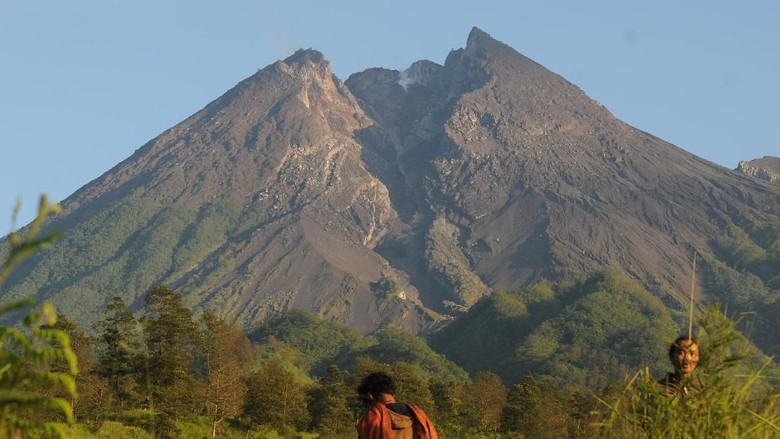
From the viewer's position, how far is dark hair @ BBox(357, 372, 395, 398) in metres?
10.2

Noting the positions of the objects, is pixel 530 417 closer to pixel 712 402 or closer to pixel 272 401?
pixel 272 401

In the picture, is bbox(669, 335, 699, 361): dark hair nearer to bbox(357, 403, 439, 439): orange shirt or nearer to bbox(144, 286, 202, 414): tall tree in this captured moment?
bbox(357, 403, 439, 439): orange shirt

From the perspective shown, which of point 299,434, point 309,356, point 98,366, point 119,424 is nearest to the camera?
point 119,424

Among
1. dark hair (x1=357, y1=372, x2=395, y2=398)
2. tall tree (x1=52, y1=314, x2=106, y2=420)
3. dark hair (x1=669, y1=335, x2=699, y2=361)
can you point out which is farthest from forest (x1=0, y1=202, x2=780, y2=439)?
dark hair (x1=357, y1=372, x2=395, y2=398)

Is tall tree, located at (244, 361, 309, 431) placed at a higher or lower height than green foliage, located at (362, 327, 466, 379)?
higher

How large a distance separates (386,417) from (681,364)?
3.25 m

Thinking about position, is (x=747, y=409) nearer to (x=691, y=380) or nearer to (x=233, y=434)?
(x=691, y=380)

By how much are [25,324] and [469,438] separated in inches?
1888

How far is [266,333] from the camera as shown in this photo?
19950cm

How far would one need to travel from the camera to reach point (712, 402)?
695 centimetres

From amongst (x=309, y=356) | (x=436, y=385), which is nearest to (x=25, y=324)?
(x=436, y=385)

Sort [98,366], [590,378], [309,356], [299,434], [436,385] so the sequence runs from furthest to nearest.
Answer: [309,356], [590,378], [436,385], [299,434], [98,366]

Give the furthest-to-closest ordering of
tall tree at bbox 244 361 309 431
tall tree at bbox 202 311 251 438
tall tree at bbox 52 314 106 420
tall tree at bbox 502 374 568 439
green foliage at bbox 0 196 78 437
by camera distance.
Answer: tall tree at bbox 502 374 568 439, tall tree at bbox 244 361 309 431, tall tree at bbox 202 311 251 438, tall tree at bbox 52 314 106 420, green foliage at bbox 0 196 78 437

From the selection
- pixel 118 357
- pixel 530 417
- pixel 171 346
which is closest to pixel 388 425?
pixel 118 357
